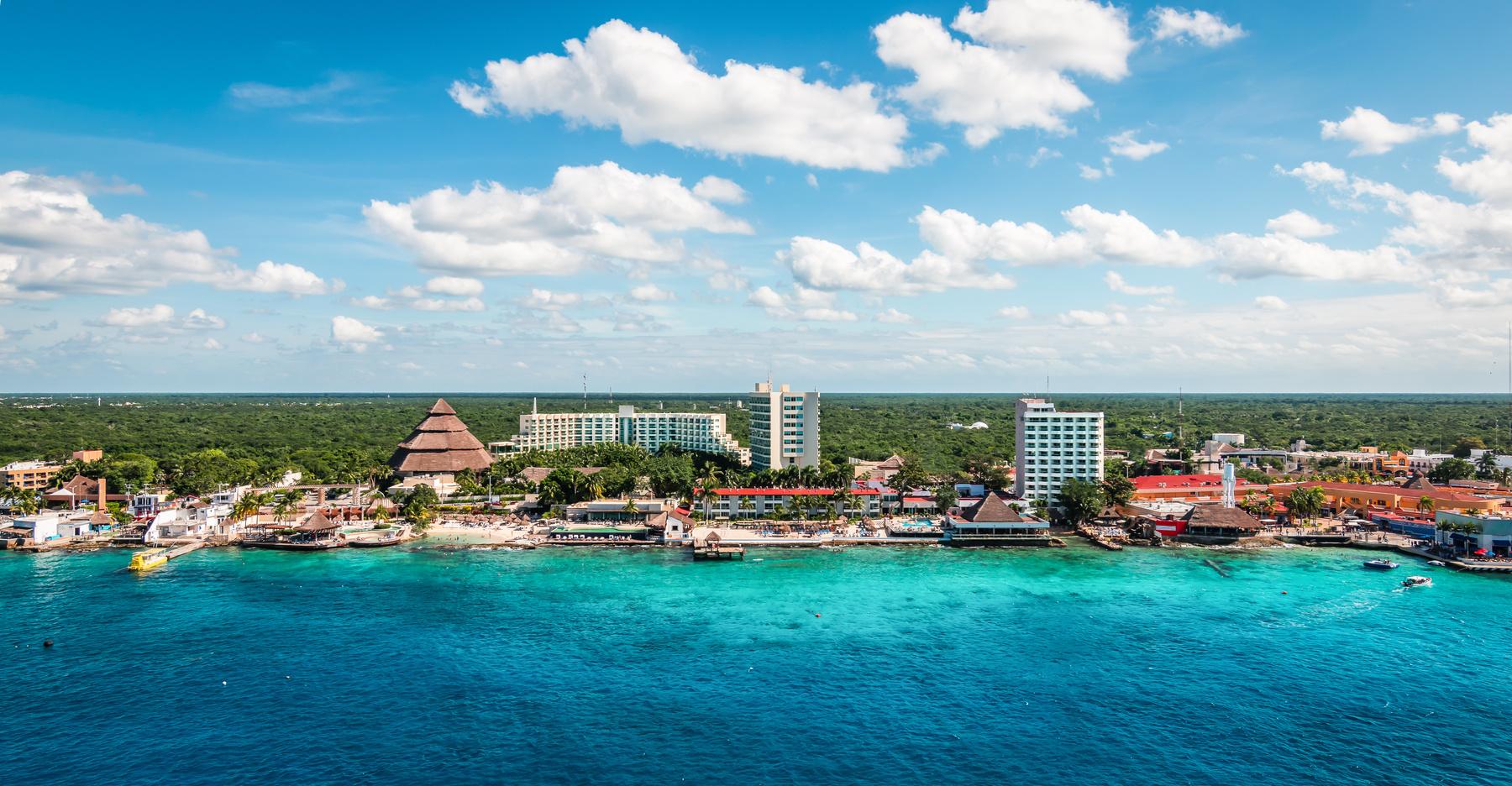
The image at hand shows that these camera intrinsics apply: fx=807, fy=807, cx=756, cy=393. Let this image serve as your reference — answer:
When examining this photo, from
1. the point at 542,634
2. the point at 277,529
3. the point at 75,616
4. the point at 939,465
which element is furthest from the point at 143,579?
the point at 939,465

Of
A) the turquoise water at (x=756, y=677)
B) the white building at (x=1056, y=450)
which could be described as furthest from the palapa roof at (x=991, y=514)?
the turquoise water at (x=756, y=677)

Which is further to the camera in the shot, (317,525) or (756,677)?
(317,525)

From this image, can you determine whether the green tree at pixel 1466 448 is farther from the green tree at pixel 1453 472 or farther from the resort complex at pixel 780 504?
the green tree at pixel 1453 472

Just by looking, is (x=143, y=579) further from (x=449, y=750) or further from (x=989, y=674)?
(x=989, y=674)

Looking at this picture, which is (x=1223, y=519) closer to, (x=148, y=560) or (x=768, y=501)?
(x=768, y=501)

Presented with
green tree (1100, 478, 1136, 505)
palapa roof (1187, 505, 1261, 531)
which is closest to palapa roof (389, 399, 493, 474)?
green tree (1100, 478, 1136, 505)

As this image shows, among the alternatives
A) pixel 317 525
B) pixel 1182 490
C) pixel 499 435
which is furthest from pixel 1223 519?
pixel 499 435

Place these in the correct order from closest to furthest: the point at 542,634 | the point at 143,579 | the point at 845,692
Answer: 1. the point at 845,692
2. the point at 542,634
3. the point at 143,579
